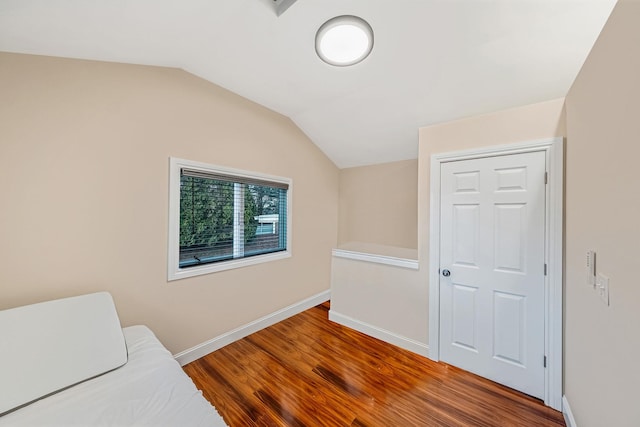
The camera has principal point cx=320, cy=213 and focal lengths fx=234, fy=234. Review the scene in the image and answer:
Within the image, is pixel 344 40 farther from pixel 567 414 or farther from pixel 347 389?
pixel 567 414

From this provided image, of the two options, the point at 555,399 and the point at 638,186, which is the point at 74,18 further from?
the point at 555,399

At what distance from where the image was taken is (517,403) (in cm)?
168

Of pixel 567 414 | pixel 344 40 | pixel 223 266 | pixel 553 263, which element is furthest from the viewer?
pixel 223 266

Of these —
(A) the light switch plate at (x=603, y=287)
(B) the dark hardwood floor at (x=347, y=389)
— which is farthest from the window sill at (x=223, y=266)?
(A) the light switch plate at (x=603, y=287)

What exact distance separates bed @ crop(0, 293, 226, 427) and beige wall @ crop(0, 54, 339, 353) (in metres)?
0.34

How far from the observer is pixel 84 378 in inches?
45.7

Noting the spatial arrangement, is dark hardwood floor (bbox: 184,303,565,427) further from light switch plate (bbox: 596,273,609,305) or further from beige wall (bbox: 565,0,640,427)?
light switch plate (bbox: 596,273,609,305)

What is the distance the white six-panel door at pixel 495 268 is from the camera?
1.74 metres

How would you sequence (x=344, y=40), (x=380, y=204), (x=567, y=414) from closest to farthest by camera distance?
1. (x=567, y=414)
2. (x=344, y=40)
3. (x=380, y=204)

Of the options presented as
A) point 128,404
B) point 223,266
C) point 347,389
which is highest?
point 223,266

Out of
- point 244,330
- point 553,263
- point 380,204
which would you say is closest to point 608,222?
point 553,263

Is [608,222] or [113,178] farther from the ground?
[113,178]

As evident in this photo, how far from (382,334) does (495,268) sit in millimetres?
1286

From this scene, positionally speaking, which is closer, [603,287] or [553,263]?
[603,287]
